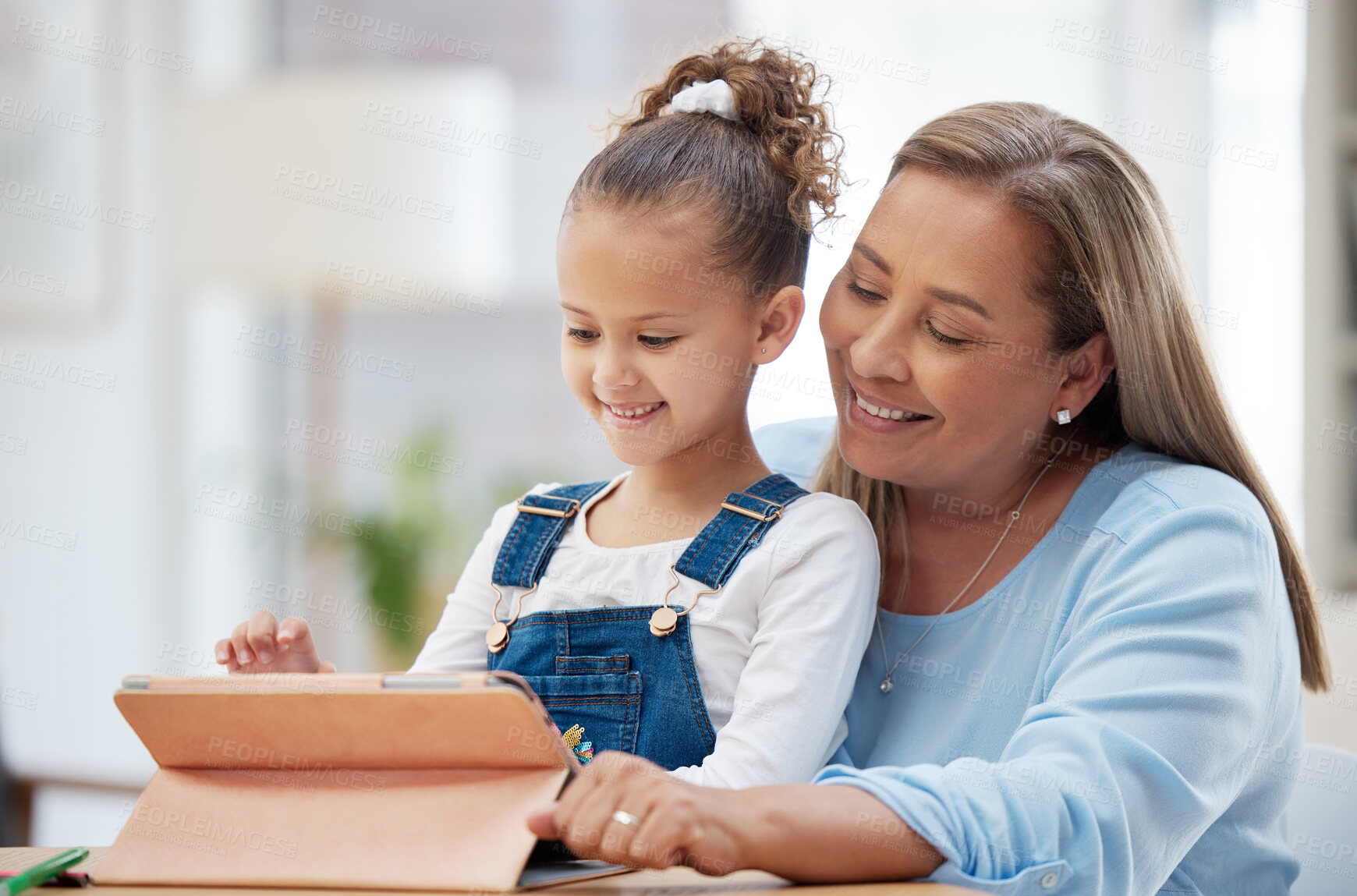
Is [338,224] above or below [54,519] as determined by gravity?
above

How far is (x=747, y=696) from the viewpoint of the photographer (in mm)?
1059

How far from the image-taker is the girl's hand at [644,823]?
2.29ft

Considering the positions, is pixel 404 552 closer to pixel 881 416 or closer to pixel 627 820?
pixel 881 416

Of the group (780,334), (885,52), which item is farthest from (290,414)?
(780,334)

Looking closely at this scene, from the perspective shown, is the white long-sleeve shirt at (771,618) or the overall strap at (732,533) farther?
the overall strap at (732,533)

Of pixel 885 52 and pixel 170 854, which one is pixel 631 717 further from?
pixel 885 52

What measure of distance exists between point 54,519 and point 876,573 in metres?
2.72

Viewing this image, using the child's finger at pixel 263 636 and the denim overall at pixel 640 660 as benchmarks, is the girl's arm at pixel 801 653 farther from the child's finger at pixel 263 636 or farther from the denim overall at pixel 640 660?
the child's finger at pixel 263 636

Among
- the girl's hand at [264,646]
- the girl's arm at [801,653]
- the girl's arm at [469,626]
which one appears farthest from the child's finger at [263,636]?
the girl's arm at [801,653]

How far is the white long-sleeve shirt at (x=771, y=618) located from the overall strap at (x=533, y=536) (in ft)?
0.04

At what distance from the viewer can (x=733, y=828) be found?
729 mm

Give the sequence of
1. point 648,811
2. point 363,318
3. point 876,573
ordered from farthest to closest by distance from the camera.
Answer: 1. point 363,318
2. point 876,573
3. point 648,811

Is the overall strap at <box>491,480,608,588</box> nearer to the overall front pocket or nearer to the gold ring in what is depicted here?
the overall front pocket

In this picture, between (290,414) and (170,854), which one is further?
(290,414)
